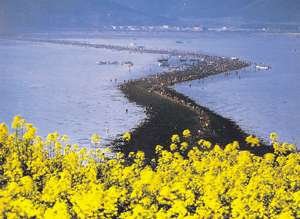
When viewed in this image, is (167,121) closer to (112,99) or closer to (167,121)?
(167,121)

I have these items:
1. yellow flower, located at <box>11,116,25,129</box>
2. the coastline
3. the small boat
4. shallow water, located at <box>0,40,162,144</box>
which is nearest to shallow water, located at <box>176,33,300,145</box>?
the coastline

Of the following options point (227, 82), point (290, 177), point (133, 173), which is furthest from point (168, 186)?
point (227, 82)

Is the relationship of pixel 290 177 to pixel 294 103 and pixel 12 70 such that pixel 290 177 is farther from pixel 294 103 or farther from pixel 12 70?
pixel 12 70

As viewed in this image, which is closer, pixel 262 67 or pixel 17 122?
pixel 17 122

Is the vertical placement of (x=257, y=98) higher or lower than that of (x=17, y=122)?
lower

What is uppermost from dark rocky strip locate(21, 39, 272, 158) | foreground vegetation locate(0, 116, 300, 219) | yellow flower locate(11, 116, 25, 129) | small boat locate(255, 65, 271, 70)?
yellow flower locate(11, 116, 25, 129)

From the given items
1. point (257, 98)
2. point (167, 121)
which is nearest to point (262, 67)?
point (257, 98)

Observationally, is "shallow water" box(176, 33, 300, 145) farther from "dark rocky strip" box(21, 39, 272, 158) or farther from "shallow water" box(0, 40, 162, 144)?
"shallow water" box(0, 40, 162, 144)

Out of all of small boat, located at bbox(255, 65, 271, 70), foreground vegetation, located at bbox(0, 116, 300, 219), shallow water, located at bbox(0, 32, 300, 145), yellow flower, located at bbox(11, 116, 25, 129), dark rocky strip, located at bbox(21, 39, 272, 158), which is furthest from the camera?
small boat, located at bbox(255, 65, 271, 70)
